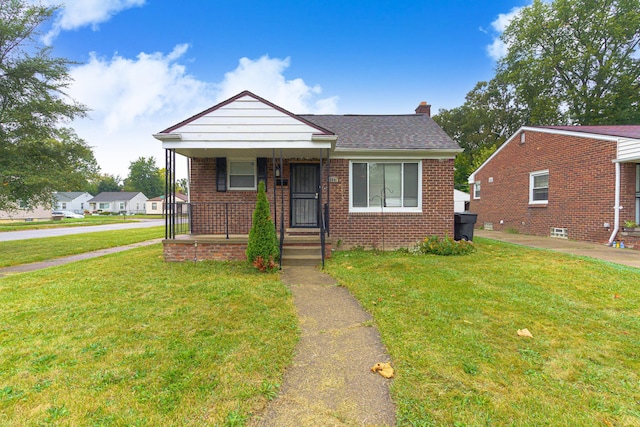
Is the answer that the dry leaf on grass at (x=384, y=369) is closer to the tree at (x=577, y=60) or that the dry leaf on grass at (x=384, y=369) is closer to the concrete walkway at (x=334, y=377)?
the concrete walkway at (x=334, y=377)

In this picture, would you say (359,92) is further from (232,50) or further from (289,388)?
(289,388)

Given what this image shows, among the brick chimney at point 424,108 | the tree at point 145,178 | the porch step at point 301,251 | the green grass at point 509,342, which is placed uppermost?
the tree at point 145,178

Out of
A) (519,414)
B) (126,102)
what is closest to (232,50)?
(126,102)

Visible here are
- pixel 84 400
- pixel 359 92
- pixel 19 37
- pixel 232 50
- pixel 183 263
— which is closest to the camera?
pixel 84 400

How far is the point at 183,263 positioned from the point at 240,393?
533cm

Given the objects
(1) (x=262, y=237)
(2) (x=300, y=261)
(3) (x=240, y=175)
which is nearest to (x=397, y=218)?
(2) (x=300, y=261)

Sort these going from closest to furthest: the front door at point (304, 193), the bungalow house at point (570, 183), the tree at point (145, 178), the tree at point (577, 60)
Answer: the front door at point (304, 193) < the bungalow house at point (570, 183) < the tree at point (577, 60) < the tree at point (145, 178)

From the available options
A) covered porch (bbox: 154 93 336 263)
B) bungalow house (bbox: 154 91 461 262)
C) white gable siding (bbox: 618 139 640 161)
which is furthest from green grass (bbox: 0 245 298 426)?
white gable siding (bbox: 618 139 640 161)

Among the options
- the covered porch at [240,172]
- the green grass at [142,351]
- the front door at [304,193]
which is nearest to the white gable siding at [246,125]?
the covered porch at [240,172]

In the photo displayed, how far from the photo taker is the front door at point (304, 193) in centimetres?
861

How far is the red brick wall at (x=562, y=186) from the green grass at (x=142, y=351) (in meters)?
11.3

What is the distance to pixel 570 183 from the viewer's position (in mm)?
10898

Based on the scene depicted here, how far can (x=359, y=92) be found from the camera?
17.4 metres

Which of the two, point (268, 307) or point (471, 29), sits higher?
point (471, 29)
